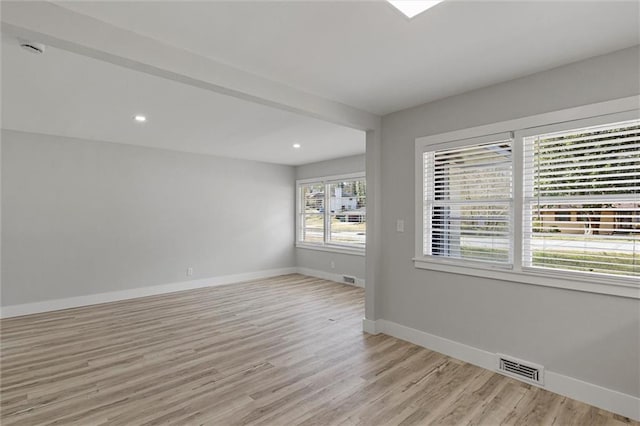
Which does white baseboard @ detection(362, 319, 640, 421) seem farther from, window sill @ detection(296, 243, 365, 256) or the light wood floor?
window sill @ detection(296, 243, 365, 256)

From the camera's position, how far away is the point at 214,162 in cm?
632

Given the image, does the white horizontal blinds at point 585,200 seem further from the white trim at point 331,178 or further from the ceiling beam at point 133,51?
the white trim at point 331,178

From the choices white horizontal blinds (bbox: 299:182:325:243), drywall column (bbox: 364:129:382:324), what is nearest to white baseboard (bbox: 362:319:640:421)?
drywall column (bbox: 364:129:382:324)

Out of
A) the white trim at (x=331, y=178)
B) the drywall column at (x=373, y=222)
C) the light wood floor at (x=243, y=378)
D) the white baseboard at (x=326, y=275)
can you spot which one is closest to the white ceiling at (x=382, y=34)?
the drywall column at (x=373, y=222)

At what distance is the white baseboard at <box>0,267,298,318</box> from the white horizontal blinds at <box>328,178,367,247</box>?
175cm

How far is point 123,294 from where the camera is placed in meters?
5.26

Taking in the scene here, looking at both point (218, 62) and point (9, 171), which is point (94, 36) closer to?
point (218, 62)

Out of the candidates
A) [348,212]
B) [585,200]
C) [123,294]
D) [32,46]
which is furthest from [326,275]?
[32,46]

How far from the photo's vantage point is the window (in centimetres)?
645

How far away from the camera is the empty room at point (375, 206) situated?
2.04 m

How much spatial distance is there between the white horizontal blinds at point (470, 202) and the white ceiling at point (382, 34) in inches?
27.6

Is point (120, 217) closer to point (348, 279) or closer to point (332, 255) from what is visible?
point (332, 255)

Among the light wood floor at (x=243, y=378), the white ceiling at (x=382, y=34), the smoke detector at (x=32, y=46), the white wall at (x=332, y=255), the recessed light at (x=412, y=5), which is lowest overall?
the light wood floor at (x=243, y=378)

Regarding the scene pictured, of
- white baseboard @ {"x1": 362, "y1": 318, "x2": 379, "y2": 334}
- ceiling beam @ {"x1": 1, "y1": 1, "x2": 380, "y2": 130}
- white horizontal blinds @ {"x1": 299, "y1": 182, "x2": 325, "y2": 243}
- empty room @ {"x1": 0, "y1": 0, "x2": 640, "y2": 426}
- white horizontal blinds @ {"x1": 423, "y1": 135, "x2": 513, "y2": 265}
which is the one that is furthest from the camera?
white horizontal blinds @ {"x1": 299, "y1": 182, "x2": 325, "y2": 243}
